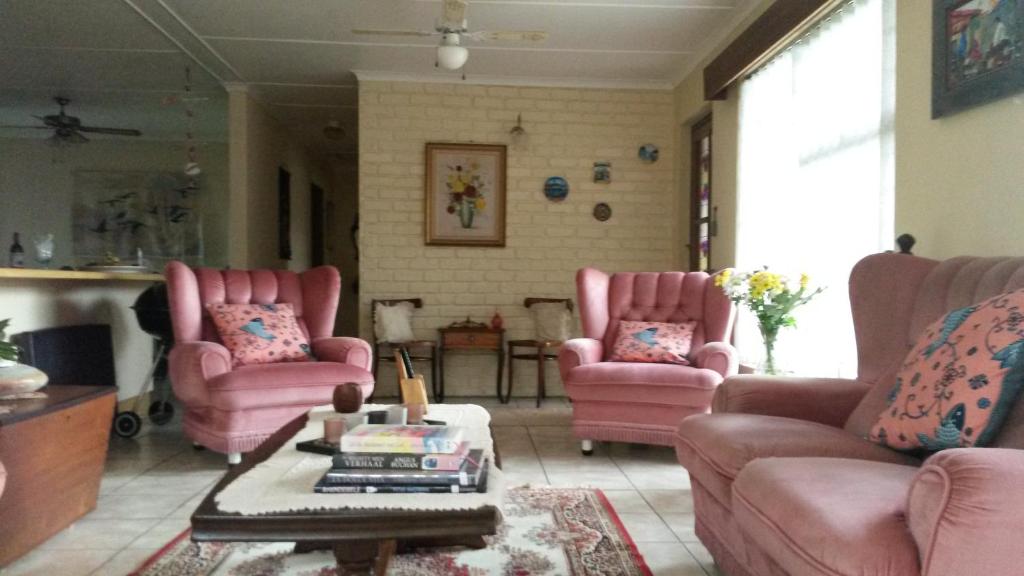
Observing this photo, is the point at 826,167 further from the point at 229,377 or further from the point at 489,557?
the point at 229,377

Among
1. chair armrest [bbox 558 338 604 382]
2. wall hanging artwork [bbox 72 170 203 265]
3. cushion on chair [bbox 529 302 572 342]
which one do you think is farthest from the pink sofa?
wall hanging artwork [bbox 72 170 203 265]

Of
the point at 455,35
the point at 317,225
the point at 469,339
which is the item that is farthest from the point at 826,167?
the point at 317,225

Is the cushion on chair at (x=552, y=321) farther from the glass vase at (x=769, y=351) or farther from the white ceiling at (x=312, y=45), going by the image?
the glass vase at (x=769, y=351)

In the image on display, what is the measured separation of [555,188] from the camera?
572cm

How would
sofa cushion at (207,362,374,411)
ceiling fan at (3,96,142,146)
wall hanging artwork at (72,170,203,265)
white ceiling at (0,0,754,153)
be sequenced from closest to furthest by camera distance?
sofa cushion at (207,362,374,411)
white ceiling at (0,0,754,153)
ceiling fan at (3,96,142,146)
wall hanging artwork at (72,170,203,265)

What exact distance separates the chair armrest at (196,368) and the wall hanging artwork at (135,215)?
5430 mm

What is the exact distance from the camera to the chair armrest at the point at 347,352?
3734 mm

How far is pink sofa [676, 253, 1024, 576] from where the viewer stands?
116 centimetres

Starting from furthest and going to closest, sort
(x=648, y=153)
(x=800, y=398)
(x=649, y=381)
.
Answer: (x=648, y=153)
(x=649, y=381)
(x=800, y=398)

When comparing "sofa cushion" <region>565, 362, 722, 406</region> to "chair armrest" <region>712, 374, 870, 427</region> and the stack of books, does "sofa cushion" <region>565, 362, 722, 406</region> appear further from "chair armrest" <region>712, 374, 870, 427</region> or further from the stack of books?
the stack of books

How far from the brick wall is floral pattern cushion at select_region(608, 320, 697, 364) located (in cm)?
177

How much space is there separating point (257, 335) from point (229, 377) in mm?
444

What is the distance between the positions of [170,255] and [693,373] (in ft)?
23.0

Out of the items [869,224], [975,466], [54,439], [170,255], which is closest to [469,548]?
[54,439]
